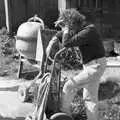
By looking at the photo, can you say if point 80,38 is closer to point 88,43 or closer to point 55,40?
point 88,43

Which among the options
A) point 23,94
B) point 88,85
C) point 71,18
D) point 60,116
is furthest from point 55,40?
point 23,94

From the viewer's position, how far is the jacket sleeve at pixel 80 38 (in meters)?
4.19

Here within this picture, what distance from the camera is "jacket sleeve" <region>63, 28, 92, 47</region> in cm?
419

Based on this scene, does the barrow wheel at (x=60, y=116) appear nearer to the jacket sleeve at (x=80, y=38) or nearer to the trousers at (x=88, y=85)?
the trousers at (x=88, y=85)

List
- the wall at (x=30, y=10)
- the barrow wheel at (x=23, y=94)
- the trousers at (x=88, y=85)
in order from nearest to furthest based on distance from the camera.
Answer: the trousers at (x=88, y=85), the barrow wheel at (x=23, y=94), the wall at (x=30, y=10)

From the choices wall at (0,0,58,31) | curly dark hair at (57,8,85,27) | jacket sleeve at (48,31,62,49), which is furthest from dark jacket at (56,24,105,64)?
wall at (0,0,58,31)

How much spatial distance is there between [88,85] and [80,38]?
0.63m

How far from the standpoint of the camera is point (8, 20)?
34.8 feet

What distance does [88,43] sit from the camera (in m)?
4.24

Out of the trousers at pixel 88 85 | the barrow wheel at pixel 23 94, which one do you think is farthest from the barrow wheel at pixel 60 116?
the barrow wheel at pixel 23 94

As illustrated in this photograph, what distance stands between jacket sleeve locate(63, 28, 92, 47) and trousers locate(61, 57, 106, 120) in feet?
0.98

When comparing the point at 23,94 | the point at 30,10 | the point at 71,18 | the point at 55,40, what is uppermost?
the point at 71,18

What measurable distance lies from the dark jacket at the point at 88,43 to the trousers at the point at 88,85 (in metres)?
0.08

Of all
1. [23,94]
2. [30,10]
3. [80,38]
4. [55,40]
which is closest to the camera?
[80,38]
